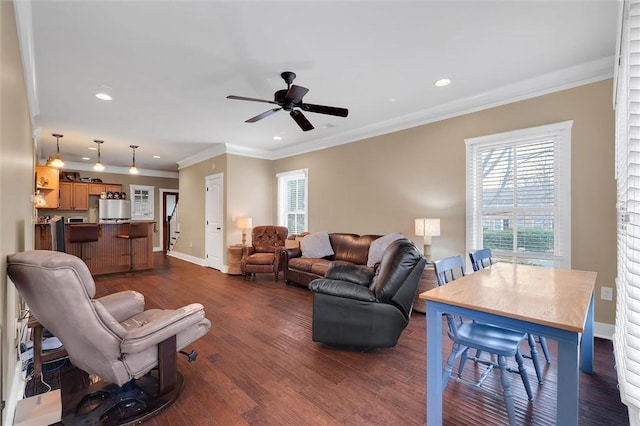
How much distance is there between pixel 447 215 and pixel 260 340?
2987 mm

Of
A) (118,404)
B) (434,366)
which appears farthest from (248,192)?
(434,366)

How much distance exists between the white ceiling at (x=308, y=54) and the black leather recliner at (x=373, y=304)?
74.0 inches

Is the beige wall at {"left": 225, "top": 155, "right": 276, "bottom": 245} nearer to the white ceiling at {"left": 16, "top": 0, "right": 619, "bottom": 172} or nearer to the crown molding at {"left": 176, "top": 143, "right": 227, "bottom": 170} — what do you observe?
the crown molding at {"left": 176, "top": 143, "right": 227, "bottom": 170}

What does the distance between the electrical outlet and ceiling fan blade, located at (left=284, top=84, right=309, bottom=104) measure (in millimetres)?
3659

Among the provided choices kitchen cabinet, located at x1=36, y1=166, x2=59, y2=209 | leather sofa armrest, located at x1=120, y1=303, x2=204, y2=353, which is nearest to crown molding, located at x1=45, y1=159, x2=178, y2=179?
kitchen cabinet, located at x1=36, y1=166, x2=59, y2=209

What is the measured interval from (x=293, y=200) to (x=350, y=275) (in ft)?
13.2

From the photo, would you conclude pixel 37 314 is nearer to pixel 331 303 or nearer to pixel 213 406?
pixel 213 406

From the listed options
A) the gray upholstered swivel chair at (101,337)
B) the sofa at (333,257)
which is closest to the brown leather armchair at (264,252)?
the sofa at (333,257)

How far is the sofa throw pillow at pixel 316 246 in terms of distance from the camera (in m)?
5.03

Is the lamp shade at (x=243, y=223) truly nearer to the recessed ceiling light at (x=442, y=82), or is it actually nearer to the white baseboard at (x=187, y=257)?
the white baseboard at (x=187, y=257)

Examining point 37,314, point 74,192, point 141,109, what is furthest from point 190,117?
point 74,192

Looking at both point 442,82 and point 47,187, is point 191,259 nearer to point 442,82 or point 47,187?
point 47,187

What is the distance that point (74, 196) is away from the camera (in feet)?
25.5

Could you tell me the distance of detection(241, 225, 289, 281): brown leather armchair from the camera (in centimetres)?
536
